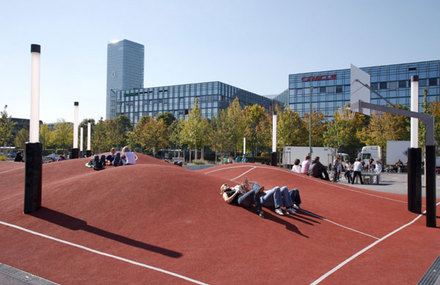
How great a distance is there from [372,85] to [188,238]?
245 ft

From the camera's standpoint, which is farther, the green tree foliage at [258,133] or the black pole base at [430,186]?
the green tree foliage at [258,133]

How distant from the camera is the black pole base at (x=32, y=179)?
844 centimetres

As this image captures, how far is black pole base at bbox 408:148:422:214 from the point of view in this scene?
11.5 metres

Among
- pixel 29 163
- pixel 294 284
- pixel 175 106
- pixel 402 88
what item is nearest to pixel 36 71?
pixel 29 163

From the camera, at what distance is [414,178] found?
38.2ft

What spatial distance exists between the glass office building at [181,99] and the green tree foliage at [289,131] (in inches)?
1383

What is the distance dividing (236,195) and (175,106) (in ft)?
297

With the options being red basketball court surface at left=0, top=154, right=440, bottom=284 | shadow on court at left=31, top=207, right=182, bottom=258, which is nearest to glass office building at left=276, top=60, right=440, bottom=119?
red basketball court surface at left=0, top=154, right=440, bottom=284

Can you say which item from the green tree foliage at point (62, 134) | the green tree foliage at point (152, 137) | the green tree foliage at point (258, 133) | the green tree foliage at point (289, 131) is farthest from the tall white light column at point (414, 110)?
the green tree foliage at point (62, 134)

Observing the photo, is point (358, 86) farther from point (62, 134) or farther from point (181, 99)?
point (181, 99)

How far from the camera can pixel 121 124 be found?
261ft

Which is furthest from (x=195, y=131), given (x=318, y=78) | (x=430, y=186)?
(x=318, y=78)

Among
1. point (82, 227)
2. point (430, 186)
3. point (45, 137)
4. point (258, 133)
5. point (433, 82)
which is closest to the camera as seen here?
point (82, 227)

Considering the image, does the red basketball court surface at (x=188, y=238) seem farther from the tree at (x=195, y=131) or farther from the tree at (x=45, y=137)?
the tree at (x=45, y=137)
